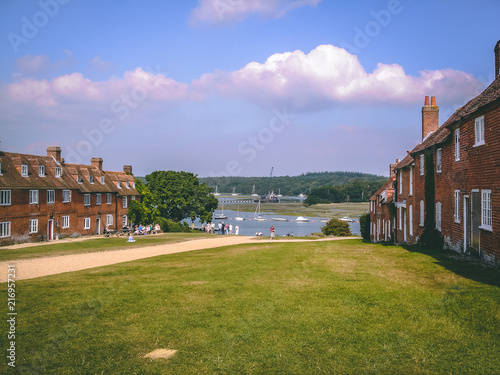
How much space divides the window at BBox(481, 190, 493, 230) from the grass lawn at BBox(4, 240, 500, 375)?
2.64 metres

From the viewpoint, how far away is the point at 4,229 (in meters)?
37.7

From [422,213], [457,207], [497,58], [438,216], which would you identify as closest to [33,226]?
[422,213]

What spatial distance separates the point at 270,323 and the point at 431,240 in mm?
18109

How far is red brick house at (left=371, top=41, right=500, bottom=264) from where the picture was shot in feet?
52.3

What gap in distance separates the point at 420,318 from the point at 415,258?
1023 cm

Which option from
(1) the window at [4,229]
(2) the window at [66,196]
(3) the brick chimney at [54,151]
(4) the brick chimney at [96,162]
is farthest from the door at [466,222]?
(4) the brick chimney at [96,162]

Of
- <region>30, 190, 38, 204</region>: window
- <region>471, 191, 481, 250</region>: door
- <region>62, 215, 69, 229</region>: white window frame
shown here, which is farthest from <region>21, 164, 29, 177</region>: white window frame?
<region>471, 191, 481, 250</region>: door

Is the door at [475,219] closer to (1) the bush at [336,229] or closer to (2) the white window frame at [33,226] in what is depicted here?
(2) the white window frame at [33,226]

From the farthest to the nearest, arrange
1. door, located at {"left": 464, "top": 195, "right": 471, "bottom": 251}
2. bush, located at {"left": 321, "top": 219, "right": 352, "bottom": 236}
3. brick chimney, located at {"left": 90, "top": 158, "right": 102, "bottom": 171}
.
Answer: bush, located at {"left": 321, "top": 219, "right": 352, "bottom": 236} < brick chimney, located at {"left": 90, "top": 158, "right": 102, "bottom": 171} < door, located at {"left": 464, "top": 195, "right": 471, "bottom": 251}

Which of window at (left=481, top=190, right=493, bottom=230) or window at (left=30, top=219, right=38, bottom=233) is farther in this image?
window at (left=30, top=219, right=38, bottom=233)

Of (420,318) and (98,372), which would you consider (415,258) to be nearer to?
(420,318)

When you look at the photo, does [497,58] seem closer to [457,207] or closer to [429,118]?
[457,207]

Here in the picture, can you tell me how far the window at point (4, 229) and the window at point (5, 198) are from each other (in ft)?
6.08

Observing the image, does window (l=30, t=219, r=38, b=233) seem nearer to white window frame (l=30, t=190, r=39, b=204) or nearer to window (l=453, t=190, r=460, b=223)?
white window frame (l=30, t=190, r=39, b=204)
